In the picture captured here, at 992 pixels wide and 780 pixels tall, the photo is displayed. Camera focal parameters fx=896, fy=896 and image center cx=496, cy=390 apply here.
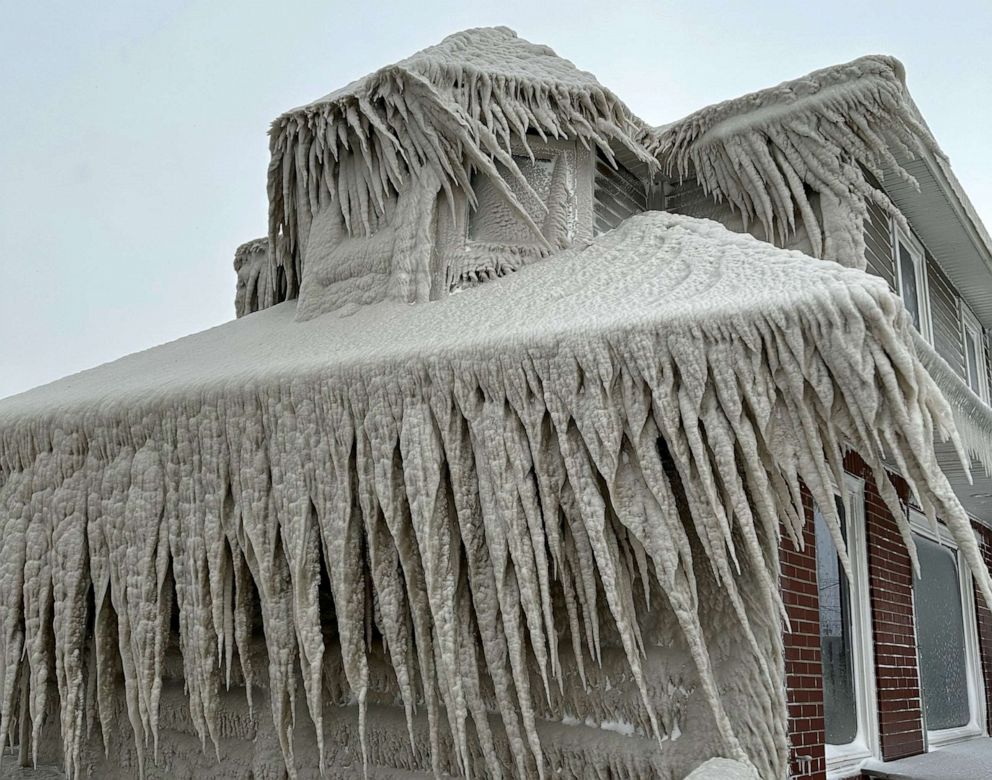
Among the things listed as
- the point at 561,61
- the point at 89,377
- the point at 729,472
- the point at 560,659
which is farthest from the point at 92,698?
the point at 561,61

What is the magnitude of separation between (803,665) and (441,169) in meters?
3.30

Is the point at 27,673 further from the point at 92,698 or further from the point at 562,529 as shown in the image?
the point at 562,529

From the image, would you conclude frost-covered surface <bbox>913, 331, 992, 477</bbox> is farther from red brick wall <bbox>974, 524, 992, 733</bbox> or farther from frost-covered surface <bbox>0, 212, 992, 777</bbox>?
red brick wall <bbox>974, 524, 992, 733</bbox>

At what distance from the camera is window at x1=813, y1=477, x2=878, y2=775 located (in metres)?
5.46

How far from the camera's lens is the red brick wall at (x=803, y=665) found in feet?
14.8

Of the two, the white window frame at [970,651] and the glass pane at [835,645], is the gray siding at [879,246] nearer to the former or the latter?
the white window frame at [970,651]

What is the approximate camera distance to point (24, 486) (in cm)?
418

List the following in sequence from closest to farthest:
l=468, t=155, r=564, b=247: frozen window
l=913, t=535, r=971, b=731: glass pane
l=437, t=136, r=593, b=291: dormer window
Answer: l=437, t=136, r=593, b=291: dormer window < l=468, t=155, r=564, b=247: frozen window < l=913, t=535, r=971, b=731: glass pane

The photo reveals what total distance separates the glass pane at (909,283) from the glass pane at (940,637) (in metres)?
2.04

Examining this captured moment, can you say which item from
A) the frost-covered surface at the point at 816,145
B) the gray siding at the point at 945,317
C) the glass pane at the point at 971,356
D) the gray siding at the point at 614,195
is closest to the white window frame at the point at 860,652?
the frost-covered surface at the point at 816,145

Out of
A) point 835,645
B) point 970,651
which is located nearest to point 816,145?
point 835,645

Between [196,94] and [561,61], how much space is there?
27.6 metres

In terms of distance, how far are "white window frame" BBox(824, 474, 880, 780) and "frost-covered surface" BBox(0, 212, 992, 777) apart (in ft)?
8.05

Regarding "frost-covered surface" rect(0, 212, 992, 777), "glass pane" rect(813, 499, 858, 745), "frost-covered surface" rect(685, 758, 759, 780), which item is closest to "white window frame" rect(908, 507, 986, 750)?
"glass pane" rect(813, 499, 858, 745)
